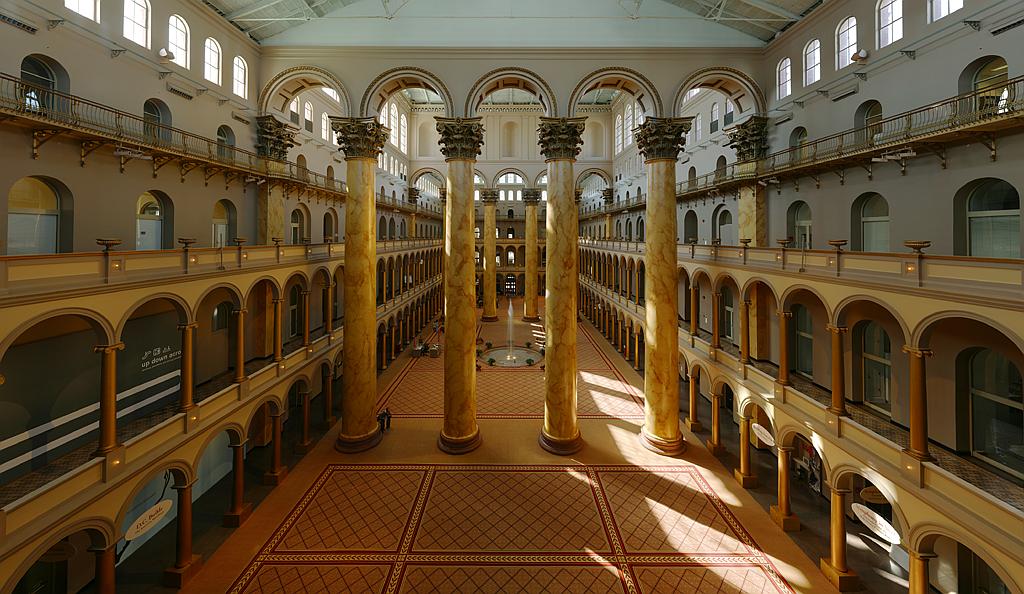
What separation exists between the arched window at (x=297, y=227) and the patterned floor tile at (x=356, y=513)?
1306cm

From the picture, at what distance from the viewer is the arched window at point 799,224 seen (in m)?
16.6

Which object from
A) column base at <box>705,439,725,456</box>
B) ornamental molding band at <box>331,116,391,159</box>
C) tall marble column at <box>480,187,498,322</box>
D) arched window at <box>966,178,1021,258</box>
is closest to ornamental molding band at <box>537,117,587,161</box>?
ornamental molding band at <box>331,116,391,159</box>

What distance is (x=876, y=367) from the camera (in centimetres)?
1191

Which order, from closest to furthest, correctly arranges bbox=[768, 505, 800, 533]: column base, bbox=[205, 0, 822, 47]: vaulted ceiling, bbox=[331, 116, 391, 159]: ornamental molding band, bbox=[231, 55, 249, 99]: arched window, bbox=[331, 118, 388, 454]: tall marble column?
bbox=[768, 505, 800, 533]: column base, bbox=[331, 118, 388, 454]: tall marble column, bbox=[331, 116, 391, 159]: ornamental molding band, bbox=[205, 0, 822, 47]: vaulted ceiling, bbox=[231, 55, 249, 99]: arched window

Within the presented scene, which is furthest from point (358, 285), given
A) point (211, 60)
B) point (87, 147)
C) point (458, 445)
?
point (211, 60)

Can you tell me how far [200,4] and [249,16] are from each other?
1670mm

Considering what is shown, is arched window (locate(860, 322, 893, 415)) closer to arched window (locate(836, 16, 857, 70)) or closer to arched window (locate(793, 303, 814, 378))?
arched window (locate(793, 303, 814, 378))

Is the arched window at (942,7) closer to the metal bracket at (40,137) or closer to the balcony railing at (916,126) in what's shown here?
the balcony railing at (916,126)

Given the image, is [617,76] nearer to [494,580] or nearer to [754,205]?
[754,205]

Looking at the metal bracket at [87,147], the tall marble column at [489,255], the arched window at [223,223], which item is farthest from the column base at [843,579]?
the tall marble column at [489,255]

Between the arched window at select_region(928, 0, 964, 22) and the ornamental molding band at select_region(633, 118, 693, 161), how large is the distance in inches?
242

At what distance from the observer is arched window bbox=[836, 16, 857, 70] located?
47.1 feet

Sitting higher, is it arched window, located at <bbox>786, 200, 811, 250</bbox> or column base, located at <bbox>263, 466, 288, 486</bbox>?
arched window, located at <bbox>786, 200, 811, 250</bbox>

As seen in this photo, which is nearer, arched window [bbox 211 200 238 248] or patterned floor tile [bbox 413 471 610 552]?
patterned floor tile [bbox 413 471 610 552]
